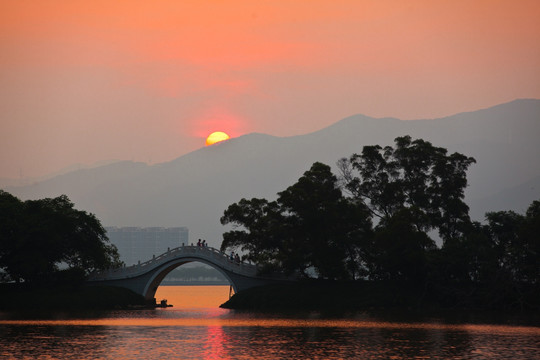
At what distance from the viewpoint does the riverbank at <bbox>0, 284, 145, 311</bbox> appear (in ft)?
259

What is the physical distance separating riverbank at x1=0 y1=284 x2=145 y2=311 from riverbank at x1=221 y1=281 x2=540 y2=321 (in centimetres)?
1202

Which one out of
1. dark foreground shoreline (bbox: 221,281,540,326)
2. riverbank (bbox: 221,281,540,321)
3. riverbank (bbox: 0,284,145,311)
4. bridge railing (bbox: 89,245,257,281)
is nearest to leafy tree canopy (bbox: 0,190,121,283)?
bridge railing (bbox: 89,245,257,281)

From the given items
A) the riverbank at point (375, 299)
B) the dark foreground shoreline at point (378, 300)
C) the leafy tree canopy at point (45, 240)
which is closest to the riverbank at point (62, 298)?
the leafy tree canopy at point (45, 240)

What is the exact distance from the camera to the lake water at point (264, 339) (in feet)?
131

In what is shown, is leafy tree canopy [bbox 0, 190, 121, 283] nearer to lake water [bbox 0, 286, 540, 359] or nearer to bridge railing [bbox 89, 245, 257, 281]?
bridge railing [bbox 89, 245, 257, 281]

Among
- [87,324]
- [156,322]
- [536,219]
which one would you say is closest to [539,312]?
[536,219]

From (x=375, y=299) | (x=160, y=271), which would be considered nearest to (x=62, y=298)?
(x=160, y=271)

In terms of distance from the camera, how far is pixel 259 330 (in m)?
53.9

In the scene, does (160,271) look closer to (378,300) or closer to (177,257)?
(177,257)

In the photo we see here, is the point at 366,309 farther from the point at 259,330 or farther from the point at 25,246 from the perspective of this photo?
the point at 25,246

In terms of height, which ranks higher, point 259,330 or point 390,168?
point 390,168

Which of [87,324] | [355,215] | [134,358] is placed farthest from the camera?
[355,215]

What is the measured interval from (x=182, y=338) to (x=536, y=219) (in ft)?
115

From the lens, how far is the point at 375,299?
7438 cm
